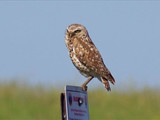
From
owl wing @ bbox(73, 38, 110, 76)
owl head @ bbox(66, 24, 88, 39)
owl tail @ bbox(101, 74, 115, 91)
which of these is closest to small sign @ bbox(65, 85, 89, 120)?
owl tail @ bbox(101, 74, 115, 91)

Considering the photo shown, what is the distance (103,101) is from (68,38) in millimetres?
5122

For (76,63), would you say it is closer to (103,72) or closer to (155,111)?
(103,72)

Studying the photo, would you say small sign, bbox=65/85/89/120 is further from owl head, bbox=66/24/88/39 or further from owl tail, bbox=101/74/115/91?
owl head, bbox=66/24/88/39

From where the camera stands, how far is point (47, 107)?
13609mm

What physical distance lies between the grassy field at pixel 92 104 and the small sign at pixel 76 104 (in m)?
6.44

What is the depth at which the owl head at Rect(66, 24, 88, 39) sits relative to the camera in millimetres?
8688

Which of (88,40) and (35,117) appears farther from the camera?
(35,117)

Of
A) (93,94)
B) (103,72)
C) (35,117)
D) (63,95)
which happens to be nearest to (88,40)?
(103,72)

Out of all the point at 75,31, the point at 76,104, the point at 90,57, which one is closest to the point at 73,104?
the point at 76,104

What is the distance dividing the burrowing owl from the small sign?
155cm

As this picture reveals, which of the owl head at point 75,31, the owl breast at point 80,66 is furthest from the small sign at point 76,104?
the owl head at point 75,31

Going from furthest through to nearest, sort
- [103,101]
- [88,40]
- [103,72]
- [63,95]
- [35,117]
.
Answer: [103,101], [35,117], [88,40], [103,72], [63,95]

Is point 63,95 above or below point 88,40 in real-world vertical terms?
below

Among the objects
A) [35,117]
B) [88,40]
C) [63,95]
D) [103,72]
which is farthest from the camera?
[35,117]
